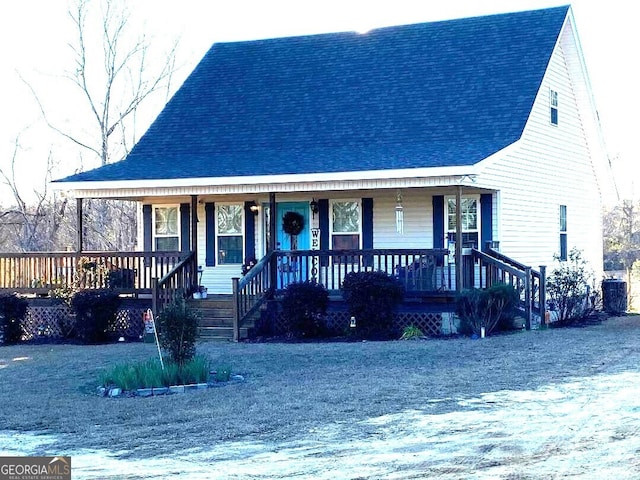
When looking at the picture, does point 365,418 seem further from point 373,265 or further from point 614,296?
point 614,296

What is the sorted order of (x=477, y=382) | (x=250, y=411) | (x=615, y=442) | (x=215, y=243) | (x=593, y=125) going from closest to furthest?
1. (x=615, y=442)
2. (x=250, y=411)
3. (x=477, y=382)
4. (x=215, y=243)
5. (x=593, y=125)

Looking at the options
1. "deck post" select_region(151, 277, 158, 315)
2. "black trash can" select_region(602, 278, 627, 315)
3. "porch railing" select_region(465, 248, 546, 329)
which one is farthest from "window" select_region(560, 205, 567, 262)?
"deck post" select_region(151, 277, 158, 315)

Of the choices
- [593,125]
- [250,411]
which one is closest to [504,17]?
[593,125]

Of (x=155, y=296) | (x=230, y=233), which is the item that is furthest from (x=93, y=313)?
(x=230, y=233)

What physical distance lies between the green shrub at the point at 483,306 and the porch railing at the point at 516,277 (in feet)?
1.50

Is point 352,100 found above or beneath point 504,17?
beneath

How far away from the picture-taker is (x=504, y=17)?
23531 millimetres

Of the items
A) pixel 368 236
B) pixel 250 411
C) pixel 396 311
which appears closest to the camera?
pixel 250 411

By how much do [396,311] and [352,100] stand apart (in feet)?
20.7

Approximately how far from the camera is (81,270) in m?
21.0

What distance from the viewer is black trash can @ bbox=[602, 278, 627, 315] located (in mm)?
24109

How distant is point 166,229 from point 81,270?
9.29ft

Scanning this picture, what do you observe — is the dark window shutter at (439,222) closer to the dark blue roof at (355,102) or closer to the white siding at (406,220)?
the white siding at (406,220)

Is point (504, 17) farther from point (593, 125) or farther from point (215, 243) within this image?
point (215, 243)
